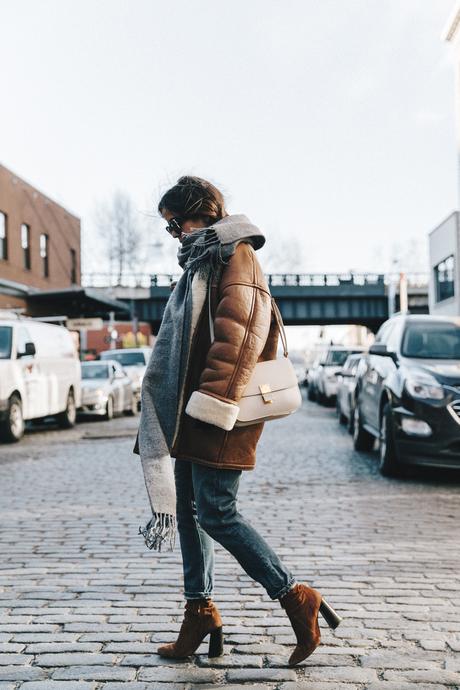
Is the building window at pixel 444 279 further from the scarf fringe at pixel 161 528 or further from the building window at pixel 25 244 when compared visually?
the scarf fringe at pixel 161 528

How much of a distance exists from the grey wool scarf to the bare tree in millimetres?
61900

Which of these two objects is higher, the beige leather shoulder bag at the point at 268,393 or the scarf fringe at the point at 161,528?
the beige leather shoulder bag at the point at 268,393

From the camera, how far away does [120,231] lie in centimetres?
6588

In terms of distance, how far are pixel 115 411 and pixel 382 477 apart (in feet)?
42.1

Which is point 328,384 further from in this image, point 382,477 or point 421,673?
point 421,673

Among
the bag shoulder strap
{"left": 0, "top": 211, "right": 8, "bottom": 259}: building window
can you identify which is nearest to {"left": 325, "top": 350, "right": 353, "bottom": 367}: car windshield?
{"left": 0, "top": 211, "right": 8, "bottom": 259}: building window

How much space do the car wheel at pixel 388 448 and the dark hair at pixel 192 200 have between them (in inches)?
233

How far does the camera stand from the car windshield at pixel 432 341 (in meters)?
9.86

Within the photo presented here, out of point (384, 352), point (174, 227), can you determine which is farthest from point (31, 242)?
point (174, 227)

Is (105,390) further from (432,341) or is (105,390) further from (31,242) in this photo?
(31,242)

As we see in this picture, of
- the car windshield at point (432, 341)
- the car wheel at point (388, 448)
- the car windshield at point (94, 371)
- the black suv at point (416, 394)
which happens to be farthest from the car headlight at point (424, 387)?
the car windshield at point (94, 371)

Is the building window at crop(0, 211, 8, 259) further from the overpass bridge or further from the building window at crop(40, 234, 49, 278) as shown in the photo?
the overpass bridge

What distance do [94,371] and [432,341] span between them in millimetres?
12763

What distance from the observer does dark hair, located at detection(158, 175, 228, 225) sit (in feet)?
11.8
